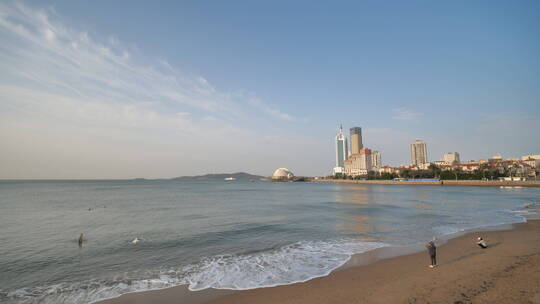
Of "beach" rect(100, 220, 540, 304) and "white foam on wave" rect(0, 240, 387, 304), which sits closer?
"beach" rect(100, 220, 540, 304)

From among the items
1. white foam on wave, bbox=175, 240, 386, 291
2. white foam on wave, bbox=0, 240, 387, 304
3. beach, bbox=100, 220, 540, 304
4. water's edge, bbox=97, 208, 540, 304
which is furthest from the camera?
white foam on wave, bbox=175, 240, 386, 291

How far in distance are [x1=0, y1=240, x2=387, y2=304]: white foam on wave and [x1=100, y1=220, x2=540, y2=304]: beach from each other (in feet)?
2.07

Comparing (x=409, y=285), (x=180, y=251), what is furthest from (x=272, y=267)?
(x=180, y=251)

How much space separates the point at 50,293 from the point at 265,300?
7.97 m

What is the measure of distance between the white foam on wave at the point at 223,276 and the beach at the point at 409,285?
2.07 feet

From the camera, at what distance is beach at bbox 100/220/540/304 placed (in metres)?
8.19

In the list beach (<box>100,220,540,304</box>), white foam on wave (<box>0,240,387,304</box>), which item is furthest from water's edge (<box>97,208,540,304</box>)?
white foam on wave (<box>0,240,387,304</box>)

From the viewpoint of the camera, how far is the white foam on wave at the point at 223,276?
955 centimetres

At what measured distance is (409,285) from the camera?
30.2 feet

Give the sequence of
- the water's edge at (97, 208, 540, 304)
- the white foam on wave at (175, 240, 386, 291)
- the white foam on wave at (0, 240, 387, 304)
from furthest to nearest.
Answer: the white foam on wave at (175, 240, 386, 291), the white foam on wave at (0, 240, 387, 304), the water's edge at (97, 208, 540, 304)

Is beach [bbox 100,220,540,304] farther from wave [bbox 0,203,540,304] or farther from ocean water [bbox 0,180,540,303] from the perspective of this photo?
ocean water [bbox 0,180,540,303]

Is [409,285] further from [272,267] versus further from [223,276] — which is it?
[223,276]

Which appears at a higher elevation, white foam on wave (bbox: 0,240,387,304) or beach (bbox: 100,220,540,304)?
beach (bbox: 100,220,540,304)

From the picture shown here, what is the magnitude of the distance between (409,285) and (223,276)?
704 cm
